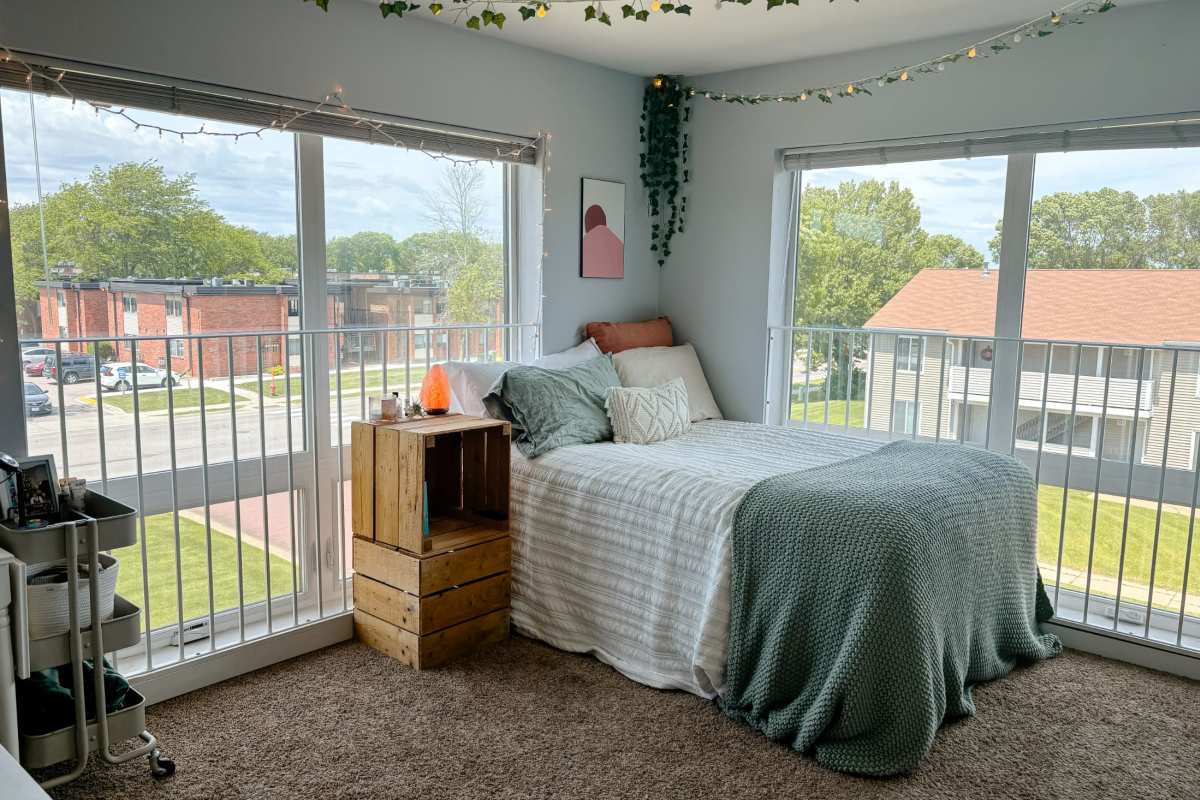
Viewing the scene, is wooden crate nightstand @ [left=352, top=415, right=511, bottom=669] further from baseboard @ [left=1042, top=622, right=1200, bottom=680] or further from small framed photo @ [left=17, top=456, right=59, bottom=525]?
baseboard @ [left=1042, top=622, right=1200, bottom=680]

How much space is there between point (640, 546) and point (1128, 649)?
5.87ft

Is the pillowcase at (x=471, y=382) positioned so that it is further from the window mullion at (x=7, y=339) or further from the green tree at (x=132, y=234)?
the window mullion at (x=7, y=339)

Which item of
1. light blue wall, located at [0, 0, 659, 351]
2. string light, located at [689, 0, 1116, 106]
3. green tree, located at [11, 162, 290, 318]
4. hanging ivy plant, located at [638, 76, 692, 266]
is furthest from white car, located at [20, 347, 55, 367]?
string light, located at [689, 0, 1116, 106]

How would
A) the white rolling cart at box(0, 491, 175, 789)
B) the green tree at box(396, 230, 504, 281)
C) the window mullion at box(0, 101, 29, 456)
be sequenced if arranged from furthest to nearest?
the green tree at box(396, 230, 504, 281)
the window mullion at box(0, 101, 29, 456)
the white rolling cart at box(0, 491, 175, 789)

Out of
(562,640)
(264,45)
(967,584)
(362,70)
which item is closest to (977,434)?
(967,584)

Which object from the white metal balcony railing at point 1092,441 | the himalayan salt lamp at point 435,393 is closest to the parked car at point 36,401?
the himalayan salt lamp at point 435,393

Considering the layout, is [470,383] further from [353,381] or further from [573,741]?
[573,741]

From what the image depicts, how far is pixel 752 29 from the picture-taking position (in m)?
3.39

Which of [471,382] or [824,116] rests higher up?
[824,116]

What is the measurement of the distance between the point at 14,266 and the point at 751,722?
2495 millimetres

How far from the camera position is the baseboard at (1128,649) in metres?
2.92

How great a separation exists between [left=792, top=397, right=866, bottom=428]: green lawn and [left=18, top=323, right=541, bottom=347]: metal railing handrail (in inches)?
52.1

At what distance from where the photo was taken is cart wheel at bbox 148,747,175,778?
7.34 ft

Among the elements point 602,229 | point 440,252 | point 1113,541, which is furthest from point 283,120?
point 1113,541
